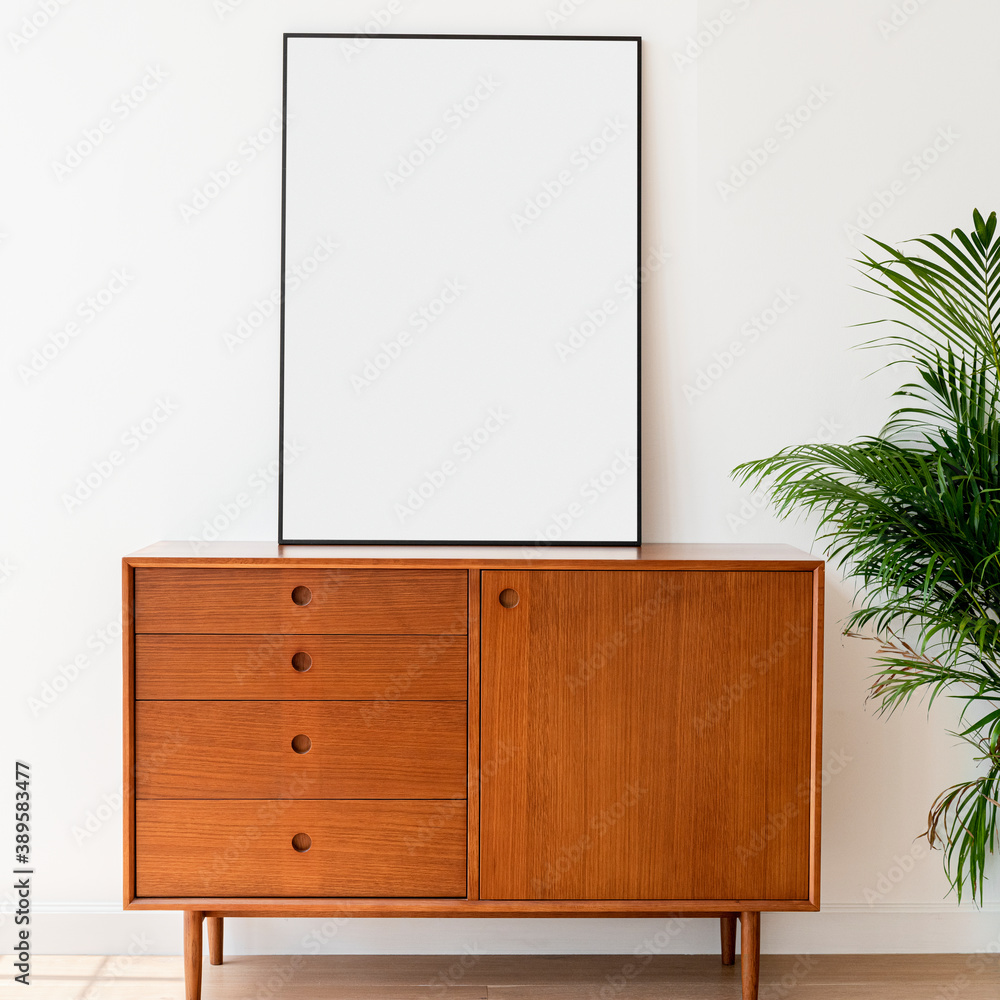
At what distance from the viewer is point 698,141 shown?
2.30 m

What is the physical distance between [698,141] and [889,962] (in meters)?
2.14

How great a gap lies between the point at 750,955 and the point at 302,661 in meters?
1.18

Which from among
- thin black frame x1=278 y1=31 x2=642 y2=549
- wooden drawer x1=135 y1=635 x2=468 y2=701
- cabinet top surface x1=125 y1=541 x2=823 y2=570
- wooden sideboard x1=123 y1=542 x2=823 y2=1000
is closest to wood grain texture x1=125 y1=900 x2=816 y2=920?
wooden sideboard x1=123 y1=542 x2=823 y2=1000

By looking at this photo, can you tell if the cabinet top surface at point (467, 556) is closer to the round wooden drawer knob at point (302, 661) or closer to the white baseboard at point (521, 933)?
the round wooden drawer knob at point (302, 661)

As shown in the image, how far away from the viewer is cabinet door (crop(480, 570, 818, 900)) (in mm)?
1915

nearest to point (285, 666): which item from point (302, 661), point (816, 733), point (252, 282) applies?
point (302, 661)

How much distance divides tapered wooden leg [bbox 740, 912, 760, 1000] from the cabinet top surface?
78 cm

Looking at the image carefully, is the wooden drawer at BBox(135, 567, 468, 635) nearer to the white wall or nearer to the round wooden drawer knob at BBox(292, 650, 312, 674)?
the round wooden drawer knob at BBox(292, 650, 312, 674)

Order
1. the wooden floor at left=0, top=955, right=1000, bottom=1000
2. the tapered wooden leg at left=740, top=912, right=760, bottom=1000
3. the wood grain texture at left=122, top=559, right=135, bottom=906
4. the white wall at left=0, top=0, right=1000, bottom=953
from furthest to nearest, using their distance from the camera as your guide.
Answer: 1. the white wall at left=0, top=0, right=1000, bottom=953
2. the wooden floor at left=0, top=955, right=1000, bottom=1000
3. the tapered wooden leg at left=740, top=912, right=760, bottom=1000
4. the wood grain texture at left=122, top=559, right=135, bottom=906

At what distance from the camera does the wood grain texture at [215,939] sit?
225 centimetres

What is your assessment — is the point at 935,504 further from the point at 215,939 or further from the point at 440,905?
the point at 215,939

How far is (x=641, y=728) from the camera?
192cm

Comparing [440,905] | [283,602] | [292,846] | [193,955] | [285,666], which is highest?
[283,602]

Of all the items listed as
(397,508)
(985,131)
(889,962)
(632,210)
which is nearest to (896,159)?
(985,131)
